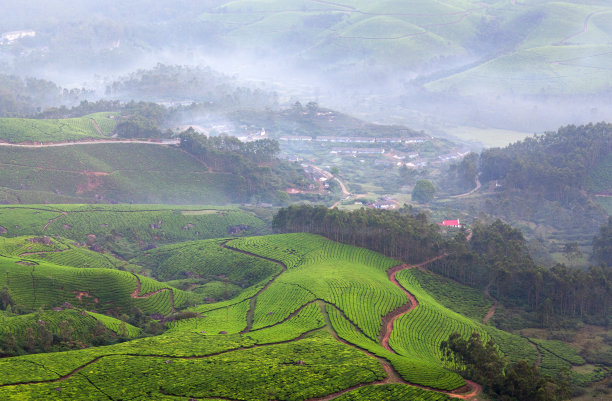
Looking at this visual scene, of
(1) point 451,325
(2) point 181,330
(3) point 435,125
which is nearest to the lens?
(2) point 181,330

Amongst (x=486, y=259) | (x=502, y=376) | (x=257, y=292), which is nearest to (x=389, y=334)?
(x=502, y=376)

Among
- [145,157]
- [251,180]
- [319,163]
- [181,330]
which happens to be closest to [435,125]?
[319,163]

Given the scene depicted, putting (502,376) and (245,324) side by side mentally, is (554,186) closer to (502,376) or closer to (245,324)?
(502,376)

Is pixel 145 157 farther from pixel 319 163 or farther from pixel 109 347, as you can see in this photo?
pixel 109 347

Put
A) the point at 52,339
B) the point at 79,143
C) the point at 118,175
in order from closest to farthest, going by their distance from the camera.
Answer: the point at 52,339 → the point at 118,175 → the point at 79,143

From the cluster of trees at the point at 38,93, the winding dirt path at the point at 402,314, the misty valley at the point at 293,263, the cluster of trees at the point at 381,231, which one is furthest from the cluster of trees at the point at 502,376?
the cluster of trees at the point at 38,93

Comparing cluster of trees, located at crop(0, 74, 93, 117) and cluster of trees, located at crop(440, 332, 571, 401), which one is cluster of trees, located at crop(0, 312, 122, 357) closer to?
cluster of trees, located at crop(440, 332, 571, 401)

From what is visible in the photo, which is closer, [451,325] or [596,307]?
[451,325]
